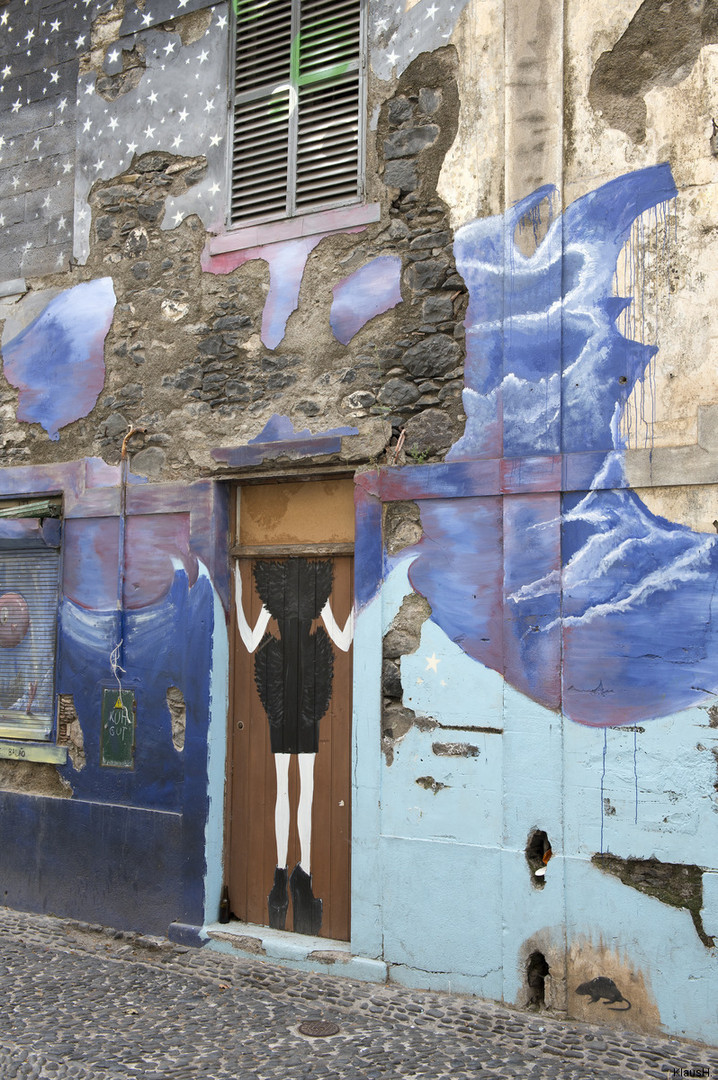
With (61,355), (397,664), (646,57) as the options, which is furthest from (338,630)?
(646,57)

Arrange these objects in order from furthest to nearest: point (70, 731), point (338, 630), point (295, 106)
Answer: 1. point (70, 731)
2. point (295, 106)
3. point (338, 630)

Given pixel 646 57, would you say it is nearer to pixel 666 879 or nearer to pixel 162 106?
pixel 162 106

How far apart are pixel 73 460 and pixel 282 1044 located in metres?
3.78

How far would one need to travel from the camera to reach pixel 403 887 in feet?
16.3

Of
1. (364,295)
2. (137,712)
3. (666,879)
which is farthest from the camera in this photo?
(137,712)

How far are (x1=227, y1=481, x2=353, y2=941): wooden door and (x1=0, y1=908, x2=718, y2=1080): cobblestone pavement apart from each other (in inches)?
16.9

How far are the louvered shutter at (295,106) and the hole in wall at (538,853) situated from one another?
11.6 ft

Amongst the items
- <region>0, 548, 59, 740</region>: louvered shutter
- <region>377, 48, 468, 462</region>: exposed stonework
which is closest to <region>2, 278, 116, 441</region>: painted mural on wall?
<region>0, 548, 59, 740</region>: louvered shutter

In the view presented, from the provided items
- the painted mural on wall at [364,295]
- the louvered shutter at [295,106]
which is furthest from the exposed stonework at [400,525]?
the louvered shutter at [295,106]

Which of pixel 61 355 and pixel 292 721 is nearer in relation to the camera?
pixel 292 721

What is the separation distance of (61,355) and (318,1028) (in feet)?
14.5

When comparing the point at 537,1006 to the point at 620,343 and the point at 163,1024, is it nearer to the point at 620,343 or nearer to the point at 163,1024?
the point at 163,1024

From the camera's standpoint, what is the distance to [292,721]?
18.4 ft

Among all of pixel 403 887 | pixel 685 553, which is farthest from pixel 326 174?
pixel 403 887
